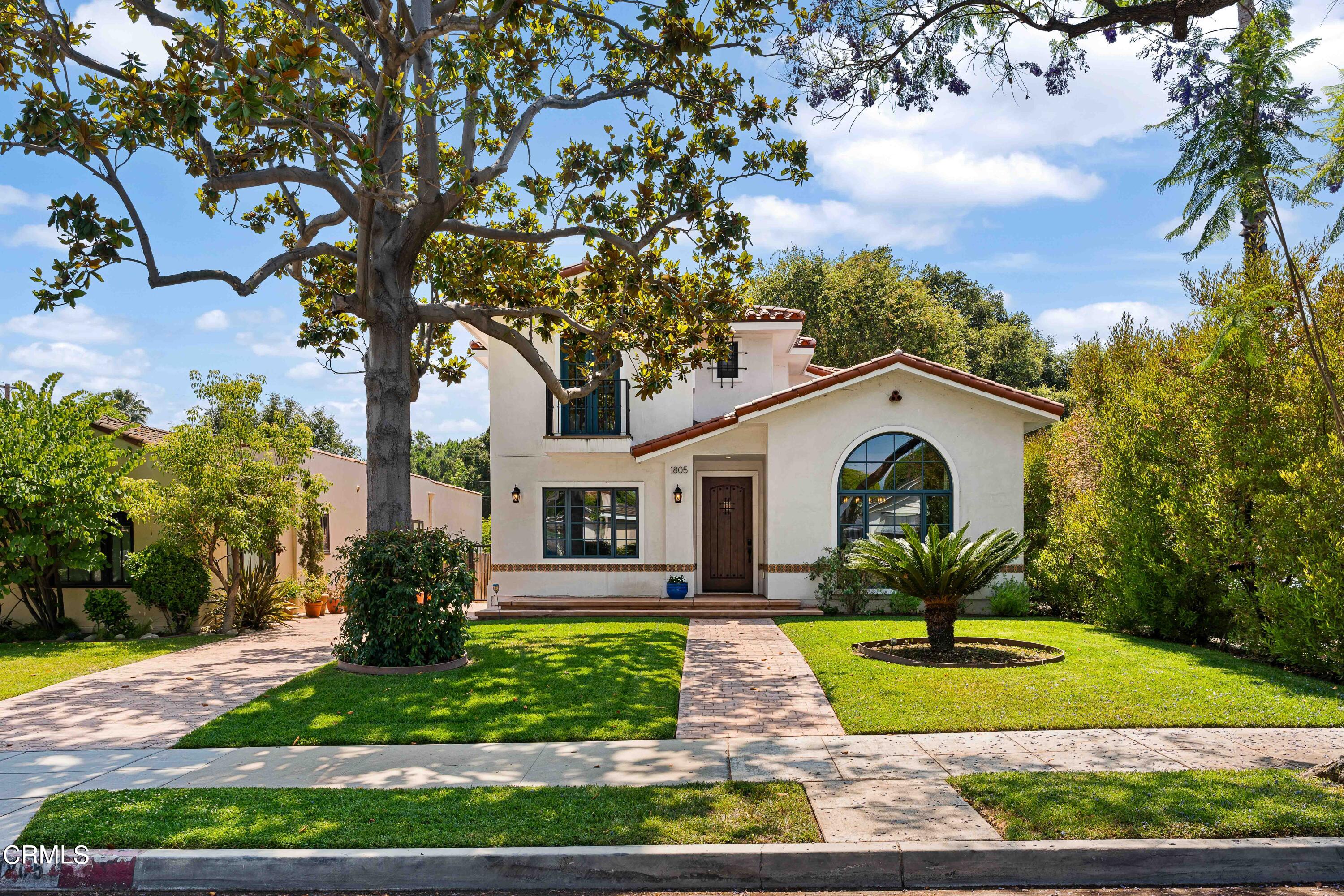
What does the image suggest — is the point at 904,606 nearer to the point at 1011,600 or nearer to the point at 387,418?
the point at 1011,600

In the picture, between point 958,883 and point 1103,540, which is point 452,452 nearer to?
point 1103,540

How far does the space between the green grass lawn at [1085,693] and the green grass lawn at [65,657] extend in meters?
9.74

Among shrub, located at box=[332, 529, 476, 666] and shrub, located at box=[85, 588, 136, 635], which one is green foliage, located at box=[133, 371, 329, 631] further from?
shrub, located at box=[332, 529, 476, 666]

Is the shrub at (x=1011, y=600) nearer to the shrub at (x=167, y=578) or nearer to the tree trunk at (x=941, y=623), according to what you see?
the tree trunk at (x=941, y=623)

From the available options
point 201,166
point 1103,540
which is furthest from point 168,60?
point 1103,540

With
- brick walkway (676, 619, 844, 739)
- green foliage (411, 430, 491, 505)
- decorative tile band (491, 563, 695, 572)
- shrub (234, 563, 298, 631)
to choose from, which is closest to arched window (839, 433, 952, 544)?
decorative tile band (491, 563, 695, 572)

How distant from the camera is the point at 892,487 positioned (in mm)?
17406

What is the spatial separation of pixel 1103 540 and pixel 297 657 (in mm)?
12559

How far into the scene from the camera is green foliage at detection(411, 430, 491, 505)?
63938mm

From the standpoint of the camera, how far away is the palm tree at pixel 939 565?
10.8 m

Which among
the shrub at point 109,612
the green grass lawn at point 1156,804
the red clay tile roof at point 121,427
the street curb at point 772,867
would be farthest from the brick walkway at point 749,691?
the red clay tile roof at point 121,427

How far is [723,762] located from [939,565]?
5083mm

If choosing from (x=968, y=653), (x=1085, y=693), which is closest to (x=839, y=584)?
(x=968, y=653)

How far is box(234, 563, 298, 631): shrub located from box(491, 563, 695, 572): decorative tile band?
15.9 ft
